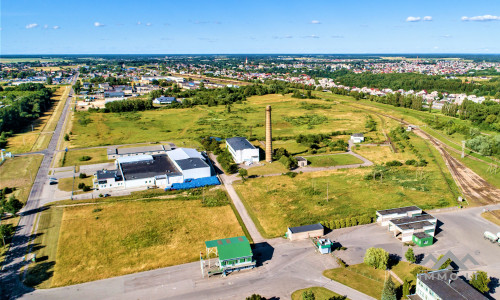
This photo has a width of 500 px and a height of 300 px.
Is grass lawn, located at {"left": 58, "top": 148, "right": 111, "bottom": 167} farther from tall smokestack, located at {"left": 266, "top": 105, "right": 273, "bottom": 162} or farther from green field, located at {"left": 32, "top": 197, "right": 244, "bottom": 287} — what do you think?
tall smokestack, located at {"left": 266, "top": 105, "right": 273, "bottom": 162}

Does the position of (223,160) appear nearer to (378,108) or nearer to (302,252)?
(302,252)

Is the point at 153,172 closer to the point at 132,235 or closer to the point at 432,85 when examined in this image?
the point at 132,235

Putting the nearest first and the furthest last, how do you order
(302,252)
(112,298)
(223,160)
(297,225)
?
(112,298), (302,252), (297,225), (223,160)

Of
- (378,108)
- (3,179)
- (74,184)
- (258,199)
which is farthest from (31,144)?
(378,108)

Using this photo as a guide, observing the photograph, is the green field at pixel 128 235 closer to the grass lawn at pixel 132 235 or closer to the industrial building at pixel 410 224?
the grass lawn at pixel 132 235

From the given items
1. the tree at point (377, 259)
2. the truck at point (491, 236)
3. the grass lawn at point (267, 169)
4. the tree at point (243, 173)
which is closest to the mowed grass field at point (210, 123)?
the grass lawn at point (267, 169)

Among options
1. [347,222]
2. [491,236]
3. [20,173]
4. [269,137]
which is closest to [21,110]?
[20,173]
